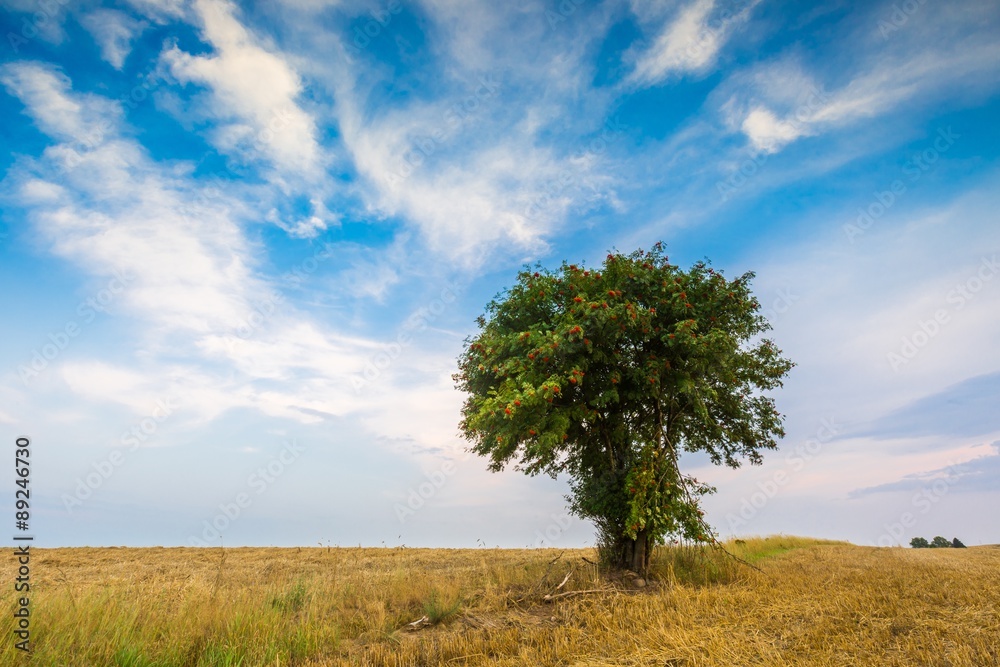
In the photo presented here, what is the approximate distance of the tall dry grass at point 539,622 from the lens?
7184 millimetres

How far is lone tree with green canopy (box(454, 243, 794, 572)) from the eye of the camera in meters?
13.1

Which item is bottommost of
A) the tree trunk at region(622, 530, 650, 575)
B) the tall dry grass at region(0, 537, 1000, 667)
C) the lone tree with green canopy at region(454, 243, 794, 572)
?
the tall dry grass at region(0, 537, 1000, 667)

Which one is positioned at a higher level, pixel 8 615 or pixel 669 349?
pixel 669 349

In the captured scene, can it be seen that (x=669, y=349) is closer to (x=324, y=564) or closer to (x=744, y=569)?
(x=744, y=569)

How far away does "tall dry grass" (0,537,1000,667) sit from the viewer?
7184mm

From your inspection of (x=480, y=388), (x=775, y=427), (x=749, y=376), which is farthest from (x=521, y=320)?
(x=775, y=427)

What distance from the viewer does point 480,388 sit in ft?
52.8

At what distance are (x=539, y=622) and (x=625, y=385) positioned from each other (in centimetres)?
714

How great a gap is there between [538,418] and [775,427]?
8.15m

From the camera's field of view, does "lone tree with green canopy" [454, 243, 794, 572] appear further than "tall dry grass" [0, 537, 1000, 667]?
Yes

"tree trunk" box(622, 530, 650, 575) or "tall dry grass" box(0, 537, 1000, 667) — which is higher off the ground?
"tree trunk" box(622, 530, 650, 575)

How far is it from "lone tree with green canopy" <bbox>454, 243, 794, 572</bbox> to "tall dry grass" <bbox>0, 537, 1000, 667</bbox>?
198cm

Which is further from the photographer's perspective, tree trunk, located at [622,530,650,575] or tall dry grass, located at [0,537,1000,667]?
tree trunk, located at [622,530,650,575]

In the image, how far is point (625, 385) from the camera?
14945 mm
